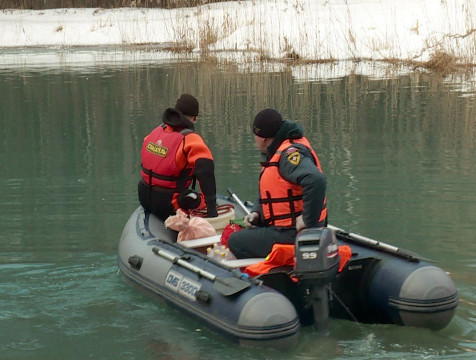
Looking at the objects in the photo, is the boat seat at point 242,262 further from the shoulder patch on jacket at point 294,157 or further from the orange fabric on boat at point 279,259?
the shoulder patch on jacket at point 294,157

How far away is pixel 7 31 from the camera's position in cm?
3016

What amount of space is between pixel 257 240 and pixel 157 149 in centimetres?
151

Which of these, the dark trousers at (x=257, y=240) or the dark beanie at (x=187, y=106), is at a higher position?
the dark beanie at (x=187, y=106)

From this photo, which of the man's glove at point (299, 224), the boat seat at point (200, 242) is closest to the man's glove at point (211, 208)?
the boat seat at point (200, 242)

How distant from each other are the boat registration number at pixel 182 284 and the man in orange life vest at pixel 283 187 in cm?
46

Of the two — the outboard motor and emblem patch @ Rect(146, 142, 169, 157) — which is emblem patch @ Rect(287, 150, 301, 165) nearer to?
the outboard motor

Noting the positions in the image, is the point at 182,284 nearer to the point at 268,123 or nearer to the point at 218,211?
the point at 268,123

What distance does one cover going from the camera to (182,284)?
572 centimetres

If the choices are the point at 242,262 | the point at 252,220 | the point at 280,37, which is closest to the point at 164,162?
the point at 252,220

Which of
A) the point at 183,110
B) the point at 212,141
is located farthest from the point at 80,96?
the point at 183,110

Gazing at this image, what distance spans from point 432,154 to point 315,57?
10.4m

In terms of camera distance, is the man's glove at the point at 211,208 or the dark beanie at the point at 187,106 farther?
the dark beanie at the point at 187,106

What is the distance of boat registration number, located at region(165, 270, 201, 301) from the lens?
18.3ft

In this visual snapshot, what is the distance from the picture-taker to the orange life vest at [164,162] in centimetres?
687
